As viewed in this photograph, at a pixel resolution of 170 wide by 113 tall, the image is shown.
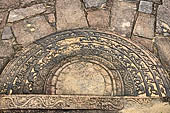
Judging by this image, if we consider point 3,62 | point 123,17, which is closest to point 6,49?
point 3,62

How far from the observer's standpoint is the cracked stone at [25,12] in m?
3.47

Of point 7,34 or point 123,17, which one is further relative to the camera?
point 123,17

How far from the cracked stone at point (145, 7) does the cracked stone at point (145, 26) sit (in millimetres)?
101

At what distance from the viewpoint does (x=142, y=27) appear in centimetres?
337

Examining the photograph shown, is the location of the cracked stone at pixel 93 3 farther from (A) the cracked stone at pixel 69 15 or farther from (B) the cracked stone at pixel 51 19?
(B) the cracked stone at pixel 51 19

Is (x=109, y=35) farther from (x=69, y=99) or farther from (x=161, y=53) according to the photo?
(x=69, y=99)

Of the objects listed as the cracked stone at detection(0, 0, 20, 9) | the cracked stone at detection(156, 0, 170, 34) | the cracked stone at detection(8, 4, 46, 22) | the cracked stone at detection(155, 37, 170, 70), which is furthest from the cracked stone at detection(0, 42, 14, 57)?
the cracked stone at detection(156, 0, 170, 34)

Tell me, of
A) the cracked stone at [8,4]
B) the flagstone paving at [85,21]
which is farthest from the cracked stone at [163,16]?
the cracked stone at [8,4]

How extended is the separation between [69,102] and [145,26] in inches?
71.0

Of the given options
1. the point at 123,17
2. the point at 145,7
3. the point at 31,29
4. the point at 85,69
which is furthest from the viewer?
the point at 145,7

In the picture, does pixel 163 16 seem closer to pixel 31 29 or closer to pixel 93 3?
pixel 93 3

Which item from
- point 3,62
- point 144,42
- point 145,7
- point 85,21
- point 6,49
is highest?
point 145,7

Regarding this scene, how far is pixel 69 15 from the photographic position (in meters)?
3.53

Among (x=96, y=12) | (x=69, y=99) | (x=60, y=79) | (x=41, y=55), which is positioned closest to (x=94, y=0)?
(x=96, y=12)
